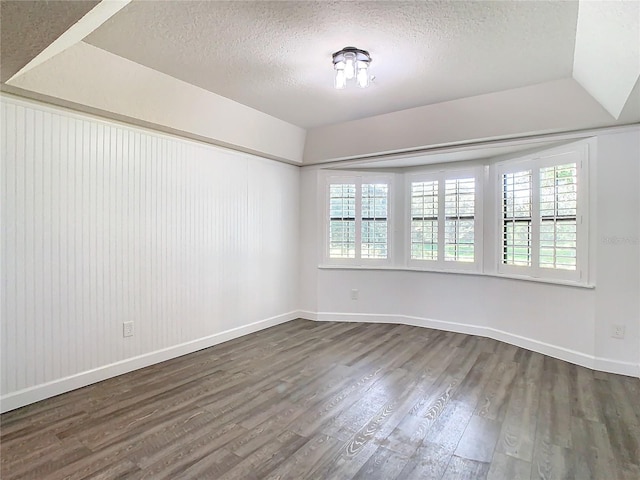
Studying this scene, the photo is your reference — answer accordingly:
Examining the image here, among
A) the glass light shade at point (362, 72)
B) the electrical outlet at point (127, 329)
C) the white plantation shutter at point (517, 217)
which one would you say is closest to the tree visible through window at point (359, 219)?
the white plantation shutter at point (517, 217)

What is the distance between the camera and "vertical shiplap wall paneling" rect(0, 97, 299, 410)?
103 inches

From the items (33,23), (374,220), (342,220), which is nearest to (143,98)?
(33,23)

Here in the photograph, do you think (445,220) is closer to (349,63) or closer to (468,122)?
(468,122)

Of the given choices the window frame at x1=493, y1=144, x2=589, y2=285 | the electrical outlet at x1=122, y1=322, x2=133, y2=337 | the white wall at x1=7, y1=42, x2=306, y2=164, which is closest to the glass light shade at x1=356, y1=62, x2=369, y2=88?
the white wall at x1=7, y1=42, x2=306, y2=164

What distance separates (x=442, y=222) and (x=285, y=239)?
2157 millimetres

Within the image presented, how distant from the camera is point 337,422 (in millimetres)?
2396

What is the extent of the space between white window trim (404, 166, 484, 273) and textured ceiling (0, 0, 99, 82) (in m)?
4.13

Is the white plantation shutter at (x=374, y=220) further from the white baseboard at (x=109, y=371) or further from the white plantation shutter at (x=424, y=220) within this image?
the white baseboard at (x=109, y=371)

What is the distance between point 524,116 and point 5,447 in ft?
15.5

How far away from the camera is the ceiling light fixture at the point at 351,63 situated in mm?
2596

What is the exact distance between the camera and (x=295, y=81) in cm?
319

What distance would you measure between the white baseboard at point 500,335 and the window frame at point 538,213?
2.32ft

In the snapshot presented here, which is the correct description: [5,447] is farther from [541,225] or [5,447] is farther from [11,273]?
[541,225]

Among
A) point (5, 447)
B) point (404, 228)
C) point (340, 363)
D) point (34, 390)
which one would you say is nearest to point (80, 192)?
point (34, 390)
